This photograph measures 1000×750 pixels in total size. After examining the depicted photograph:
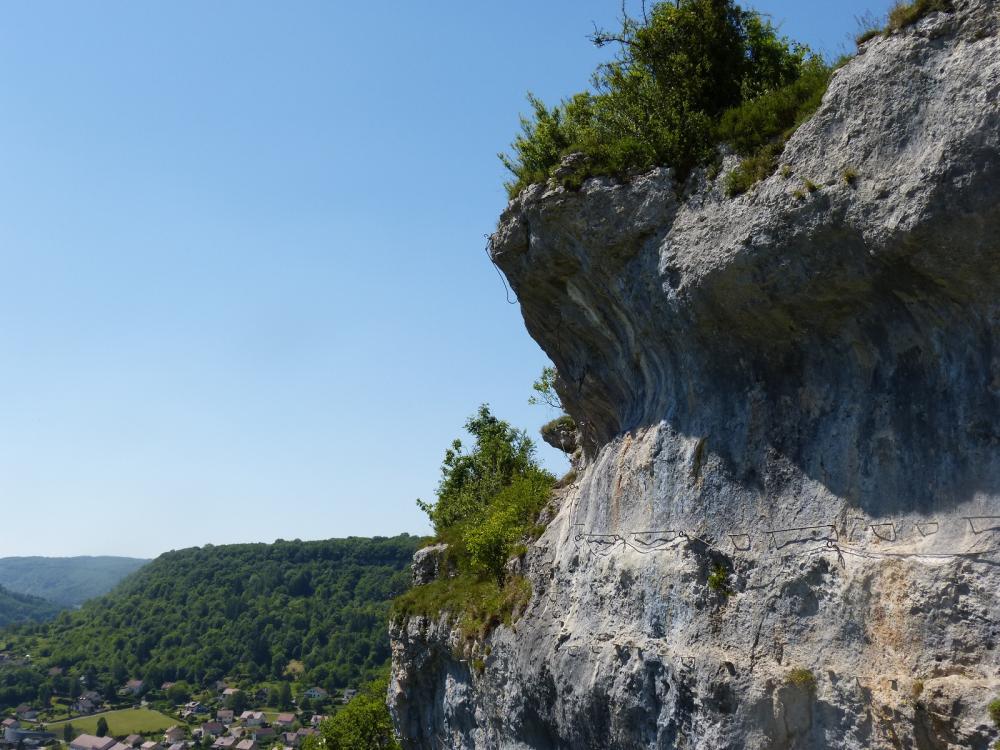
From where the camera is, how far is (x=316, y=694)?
105500 millimetres

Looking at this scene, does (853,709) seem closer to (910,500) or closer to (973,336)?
(910,500)

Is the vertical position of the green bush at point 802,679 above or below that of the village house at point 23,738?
above

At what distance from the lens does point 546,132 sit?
46.8 feet

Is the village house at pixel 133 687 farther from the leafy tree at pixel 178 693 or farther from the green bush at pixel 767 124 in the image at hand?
the green bush at pixel 767 124

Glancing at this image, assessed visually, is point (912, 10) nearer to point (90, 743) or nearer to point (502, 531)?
point (502, 531)

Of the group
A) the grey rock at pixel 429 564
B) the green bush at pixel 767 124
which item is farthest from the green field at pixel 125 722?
the green bush at pixel 767 124

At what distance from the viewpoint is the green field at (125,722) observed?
10088 centimetres

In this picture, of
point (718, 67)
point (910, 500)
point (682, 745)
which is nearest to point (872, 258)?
point (910, 500)

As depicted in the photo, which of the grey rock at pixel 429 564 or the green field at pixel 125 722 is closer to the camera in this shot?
the grey rock at pixel 429 564

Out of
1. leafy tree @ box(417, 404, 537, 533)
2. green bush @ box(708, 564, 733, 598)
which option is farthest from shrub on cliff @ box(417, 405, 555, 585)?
green bush @ box(708, 564, 733, 598)

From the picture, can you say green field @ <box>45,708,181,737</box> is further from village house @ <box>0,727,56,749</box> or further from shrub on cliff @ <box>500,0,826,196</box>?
shrub on cliff @ <box>500,0,826,196</box>

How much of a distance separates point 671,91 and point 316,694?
351 ft

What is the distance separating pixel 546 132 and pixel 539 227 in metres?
2.02

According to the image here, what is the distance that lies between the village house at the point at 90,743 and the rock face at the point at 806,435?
93.9 m
